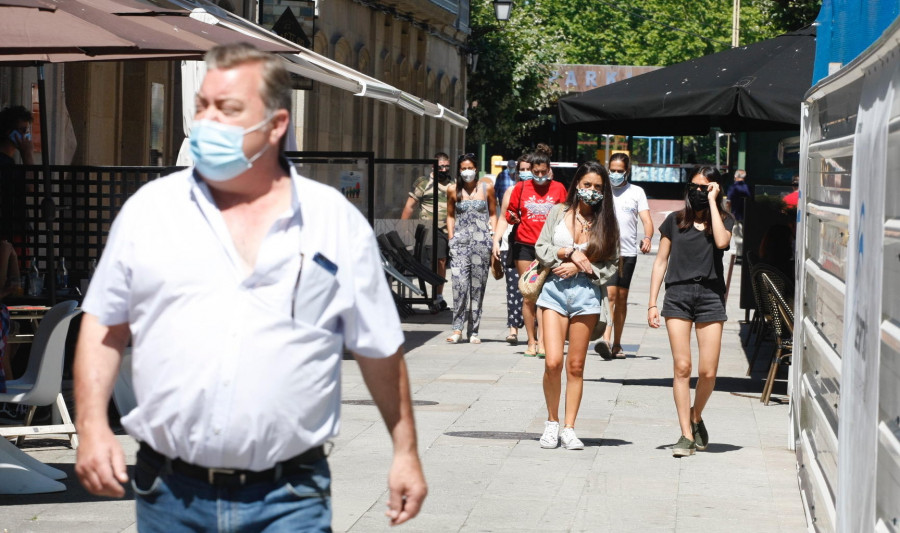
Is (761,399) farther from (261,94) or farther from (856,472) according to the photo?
(261,94)

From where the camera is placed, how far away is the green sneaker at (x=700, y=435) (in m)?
8.48

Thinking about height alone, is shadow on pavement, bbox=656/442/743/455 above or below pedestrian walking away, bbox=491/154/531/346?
below

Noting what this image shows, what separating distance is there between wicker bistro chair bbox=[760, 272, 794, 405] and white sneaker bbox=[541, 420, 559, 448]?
2.56m

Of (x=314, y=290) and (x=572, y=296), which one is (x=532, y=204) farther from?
(x=314, y=290)

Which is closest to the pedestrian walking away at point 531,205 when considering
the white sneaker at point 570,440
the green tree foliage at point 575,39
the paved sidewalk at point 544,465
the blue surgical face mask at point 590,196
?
the paved sidewalk at point 544,465

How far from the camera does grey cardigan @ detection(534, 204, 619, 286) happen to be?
27.9 ft

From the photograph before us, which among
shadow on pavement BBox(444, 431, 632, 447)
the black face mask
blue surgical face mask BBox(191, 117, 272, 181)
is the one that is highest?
blue surgical face mask BBox(191, 117, 272, 181)

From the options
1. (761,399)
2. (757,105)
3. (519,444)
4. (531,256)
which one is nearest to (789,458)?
(519,444)

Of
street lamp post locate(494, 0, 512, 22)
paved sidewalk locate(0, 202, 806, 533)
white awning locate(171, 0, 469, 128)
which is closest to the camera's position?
paved sidewalk locate(0, 202, 806, 533)

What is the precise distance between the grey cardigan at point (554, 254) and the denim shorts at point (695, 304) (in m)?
0.36

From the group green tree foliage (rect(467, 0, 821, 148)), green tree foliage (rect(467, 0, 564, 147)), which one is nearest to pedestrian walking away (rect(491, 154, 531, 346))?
green tree foliage (rect(467, 0, 821, 148))

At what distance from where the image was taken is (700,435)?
8.51 meters

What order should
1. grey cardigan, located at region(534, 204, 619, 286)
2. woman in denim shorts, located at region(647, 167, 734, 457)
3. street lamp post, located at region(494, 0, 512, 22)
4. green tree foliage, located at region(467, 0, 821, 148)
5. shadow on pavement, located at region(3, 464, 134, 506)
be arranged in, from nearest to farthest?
shadow on pavement, located at region(3, 464, 134, 506) → woman in denim shorts, located at region(647, 167, 734, 457) → grey cardigan, located at region(534, 204, 619, 286) → street lamp post, located at region(494, 0, 512, 22) → green tree foliage, located at region(467, 0, 821, 148)

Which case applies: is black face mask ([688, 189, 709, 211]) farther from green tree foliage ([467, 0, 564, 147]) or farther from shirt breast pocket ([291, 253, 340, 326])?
green tree foliage ([467, 0, 564, 147])
